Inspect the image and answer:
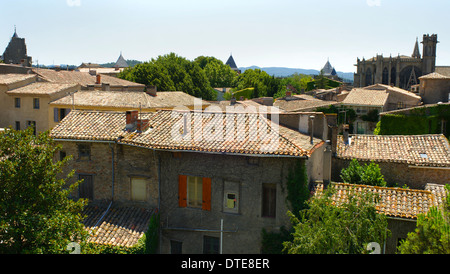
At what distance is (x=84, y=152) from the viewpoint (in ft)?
59.3

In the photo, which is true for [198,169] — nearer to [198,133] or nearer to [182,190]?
[182,190]

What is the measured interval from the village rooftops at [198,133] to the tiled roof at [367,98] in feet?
81.4

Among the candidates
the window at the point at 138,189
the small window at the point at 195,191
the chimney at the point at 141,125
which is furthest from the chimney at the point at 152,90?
the small window at the point at 195,191

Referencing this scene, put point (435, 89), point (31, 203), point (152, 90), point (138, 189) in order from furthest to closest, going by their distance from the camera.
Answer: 1. point (152, 90)
2. point (435, 89)
3. point (138, 189)
4. point (31, 203)

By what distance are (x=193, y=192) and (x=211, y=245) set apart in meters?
2.16

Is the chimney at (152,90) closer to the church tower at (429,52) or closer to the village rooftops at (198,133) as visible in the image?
the village rooftops at (198,133)

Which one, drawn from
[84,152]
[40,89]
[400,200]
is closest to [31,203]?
[84,152]

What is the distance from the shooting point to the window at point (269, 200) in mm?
15617

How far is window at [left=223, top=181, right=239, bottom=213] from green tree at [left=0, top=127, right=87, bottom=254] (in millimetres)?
5442

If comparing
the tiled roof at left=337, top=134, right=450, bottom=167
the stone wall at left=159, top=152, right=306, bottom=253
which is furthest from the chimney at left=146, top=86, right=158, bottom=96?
the stone wall at left=159, top=152, right=306, bottom=253

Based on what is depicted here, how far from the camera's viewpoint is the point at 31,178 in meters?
12.1

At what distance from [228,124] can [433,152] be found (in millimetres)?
10939
